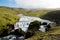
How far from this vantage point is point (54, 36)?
402 ft

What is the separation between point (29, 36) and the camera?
5241 inches

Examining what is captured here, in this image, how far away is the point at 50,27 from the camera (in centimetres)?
15538

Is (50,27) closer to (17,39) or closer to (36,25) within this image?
(36,25)

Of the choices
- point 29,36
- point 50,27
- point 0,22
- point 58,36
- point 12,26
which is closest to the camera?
point 58,36

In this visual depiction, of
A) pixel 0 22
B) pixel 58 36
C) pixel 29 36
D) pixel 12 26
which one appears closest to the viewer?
pixel 58 36

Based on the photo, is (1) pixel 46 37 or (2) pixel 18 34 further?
(2) pixel 18 34

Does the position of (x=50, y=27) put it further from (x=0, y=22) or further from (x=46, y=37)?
(x=0, y=22)

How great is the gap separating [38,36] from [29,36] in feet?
29.7

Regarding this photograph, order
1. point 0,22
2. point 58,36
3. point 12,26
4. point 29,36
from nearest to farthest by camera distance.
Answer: point 58,36
point 29,36
point 12,26
point 0,22

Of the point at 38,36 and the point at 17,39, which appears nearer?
the point at 38,36

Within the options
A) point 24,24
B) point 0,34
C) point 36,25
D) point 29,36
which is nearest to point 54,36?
point 29,36

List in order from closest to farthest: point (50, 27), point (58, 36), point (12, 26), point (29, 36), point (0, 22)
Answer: point (58, 36), point (29, 36), point (50, 27), point (12, 26), point (0, 22)

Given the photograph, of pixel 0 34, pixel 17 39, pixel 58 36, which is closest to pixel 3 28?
pixel 0 34

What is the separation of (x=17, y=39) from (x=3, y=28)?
34.0 meters
